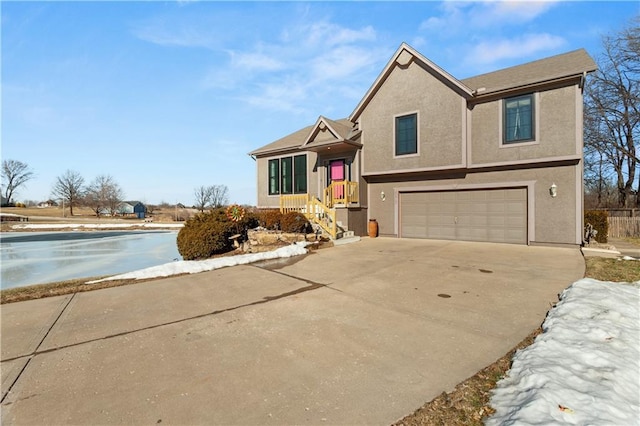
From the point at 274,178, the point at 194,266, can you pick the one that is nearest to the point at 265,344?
the point at 194,266

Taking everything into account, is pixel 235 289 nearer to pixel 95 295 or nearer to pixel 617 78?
pixel 95 295

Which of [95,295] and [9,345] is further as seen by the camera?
[95,295]

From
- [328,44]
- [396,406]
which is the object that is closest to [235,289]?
[396,406]

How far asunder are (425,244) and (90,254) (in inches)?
597

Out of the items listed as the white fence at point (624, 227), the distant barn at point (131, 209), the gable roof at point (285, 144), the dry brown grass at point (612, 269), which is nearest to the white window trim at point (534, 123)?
the dry brown grass at point (612, 269)

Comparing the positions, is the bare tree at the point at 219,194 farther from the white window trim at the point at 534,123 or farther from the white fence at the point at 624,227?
the white fence at the point at 624,227

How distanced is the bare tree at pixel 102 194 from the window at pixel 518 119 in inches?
2756

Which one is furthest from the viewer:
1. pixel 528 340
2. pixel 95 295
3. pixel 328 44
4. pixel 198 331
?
pixel 328 44

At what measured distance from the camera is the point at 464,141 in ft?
39.3

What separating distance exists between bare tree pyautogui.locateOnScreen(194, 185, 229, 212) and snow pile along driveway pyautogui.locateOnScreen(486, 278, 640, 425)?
212 ft

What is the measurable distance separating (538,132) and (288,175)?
11618mm

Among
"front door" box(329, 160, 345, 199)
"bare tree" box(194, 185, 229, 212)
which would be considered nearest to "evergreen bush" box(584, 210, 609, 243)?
"front door" box(329, 160, 345, 199)

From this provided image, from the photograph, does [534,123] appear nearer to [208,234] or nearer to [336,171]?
[336,171]

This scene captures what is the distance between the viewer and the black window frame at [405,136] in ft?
43.4
